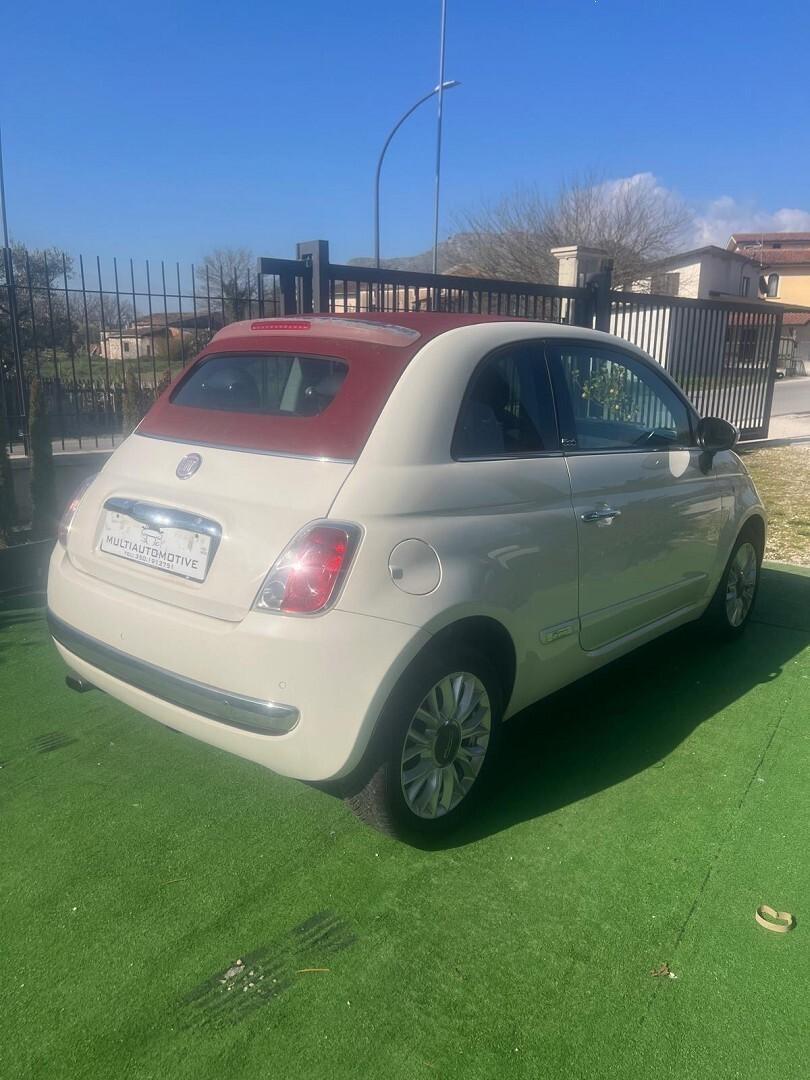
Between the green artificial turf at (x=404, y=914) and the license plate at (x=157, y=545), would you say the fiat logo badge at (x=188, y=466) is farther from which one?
the green artificial turf at (x=404, y=914)

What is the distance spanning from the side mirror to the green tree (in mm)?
4664

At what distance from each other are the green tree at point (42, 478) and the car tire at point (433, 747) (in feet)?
15.1

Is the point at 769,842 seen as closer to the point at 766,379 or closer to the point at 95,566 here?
the point at 95,566

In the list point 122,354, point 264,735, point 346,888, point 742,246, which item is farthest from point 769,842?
point 742,246

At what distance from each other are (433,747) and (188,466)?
4.13 ft

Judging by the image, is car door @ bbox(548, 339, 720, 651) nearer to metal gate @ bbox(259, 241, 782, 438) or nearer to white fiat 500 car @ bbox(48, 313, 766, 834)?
white fiat 500 car @ bbox(48, 313, 766, 834)

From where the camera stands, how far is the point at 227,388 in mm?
3266

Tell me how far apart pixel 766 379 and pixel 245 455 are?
14.2m

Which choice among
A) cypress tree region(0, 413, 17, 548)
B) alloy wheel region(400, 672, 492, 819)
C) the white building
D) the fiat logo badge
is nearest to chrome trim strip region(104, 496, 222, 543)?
the fiat logo badge

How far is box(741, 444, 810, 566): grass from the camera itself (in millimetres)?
7211

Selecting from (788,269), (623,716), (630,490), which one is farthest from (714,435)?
(788,269)

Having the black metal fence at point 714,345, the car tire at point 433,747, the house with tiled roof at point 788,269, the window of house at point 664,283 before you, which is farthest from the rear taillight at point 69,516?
the house with tiled roof at point 788,269

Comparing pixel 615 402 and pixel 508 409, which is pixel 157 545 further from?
pixel 615 402

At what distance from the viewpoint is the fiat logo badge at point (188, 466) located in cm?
286
